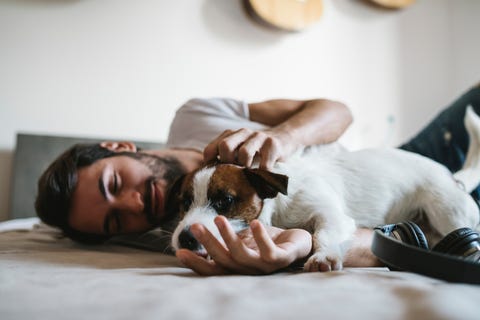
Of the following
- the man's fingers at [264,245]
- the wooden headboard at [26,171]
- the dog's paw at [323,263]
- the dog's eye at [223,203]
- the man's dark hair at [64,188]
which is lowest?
the wooden headboard at [26,171]

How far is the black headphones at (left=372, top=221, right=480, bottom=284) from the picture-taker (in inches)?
19.6

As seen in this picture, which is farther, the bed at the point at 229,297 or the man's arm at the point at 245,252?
the man's arm at the point at 245,252

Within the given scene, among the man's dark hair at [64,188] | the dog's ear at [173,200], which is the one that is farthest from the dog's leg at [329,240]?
the man's dark hair at [64,188]

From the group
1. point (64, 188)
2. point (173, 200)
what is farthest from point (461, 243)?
point (64, 188)

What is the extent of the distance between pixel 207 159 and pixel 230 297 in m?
0.57

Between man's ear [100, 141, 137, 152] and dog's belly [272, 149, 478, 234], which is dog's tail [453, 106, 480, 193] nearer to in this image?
dog's belly [272, 149, 478, 234]

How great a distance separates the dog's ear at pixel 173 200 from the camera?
103 cm

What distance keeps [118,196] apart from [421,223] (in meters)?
0.93

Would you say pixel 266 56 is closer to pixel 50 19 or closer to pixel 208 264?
pixel 50 19

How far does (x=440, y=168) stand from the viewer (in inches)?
47.8

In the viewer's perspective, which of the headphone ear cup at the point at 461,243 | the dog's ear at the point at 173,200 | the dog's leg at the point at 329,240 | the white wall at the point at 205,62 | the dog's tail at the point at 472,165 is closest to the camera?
the headphone ear cup at the point at 461,243

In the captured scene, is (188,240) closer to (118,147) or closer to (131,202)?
(131,202)

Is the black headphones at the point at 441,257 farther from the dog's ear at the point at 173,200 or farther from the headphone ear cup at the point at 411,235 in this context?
the dog's ear at the point at 173,200

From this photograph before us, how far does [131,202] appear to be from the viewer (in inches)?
44.6
